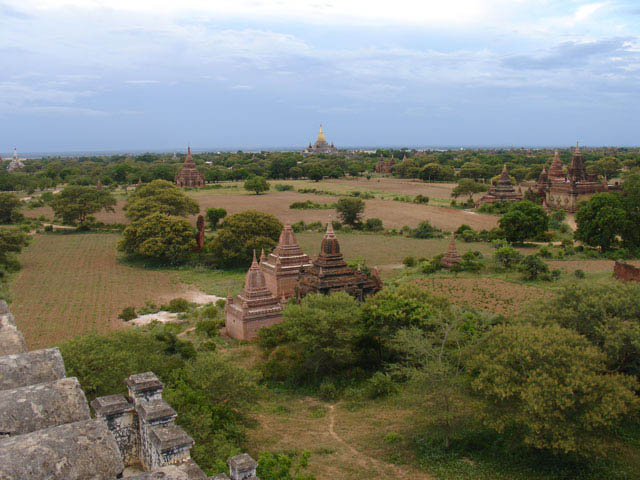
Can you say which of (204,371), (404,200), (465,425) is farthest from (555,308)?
(404,200)

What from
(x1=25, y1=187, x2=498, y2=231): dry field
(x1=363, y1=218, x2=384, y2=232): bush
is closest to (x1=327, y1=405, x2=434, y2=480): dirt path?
(x1=363, y1=218, x2=384, y2=232): bush

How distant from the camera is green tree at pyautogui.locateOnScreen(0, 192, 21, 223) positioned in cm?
5856

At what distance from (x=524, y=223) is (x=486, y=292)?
696 inches

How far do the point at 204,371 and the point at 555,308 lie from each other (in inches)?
460

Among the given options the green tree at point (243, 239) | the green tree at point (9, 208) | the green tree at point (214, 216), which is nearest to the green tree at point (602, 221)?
the green tree at point (243, 239)

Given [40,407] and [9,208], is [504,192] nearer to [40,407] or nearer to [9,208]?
[9,208]

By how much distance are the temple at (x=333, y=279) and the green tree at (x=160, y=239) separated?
16768 mm

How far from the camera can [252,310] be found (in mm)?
23562

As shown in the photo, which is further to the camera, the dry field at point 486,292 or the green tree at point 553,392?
the dry field at point 486,292

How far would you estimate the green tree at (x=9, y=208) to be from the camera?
58562mm

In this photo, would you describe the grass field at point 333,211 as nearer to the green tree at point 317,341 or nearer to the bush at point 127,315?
the bush at point 127,315

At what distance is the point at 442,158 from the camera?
16150 cm

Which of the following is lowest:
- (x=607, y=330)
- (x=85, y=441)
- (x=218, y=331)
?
(x=218, y=331)

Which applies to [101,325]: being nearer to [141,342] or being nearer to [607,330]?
[141,342]
